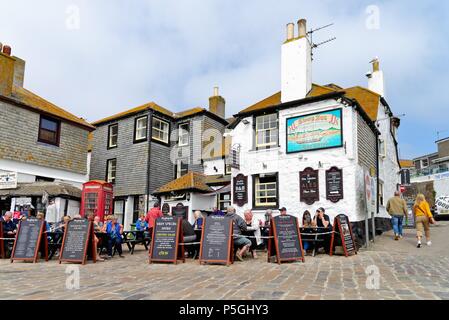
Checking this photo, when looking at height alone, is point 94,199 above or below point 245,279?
above

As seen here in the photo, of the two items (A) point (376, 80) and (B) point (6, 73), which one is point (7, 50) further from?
(A) point (376, 80)

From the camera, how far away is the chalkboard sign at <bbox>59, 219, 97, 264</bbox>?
31.3 ft

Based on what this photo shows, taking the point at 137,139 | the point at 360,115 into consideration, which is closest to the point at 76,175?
the point at 137,139

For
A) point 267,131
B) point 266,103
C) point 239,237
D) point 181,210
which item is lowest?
point 239,237

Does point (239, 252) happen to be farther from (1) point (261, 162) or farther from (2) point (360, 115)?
(2) point (360, 115)

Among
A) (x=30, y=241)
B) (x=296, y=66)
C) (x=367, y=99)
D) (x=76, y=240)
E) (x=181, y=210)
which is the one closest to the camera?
(x=76, y=240)

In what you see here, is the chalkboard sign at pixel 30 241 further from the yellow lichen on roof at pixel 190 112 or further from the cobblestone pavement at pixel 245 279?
the yellow lichen on roof at pixel 190 112

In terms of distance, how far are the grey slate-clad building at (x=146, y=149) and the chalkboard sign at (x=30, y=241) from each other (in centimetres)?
1043

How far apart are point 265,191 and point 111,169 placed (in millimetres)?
11954

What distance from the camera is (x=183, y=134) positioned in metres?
23.3

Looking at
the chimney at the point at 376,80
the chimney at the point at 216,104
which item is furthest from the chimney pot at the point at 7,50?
the chimney at the point at 376,80

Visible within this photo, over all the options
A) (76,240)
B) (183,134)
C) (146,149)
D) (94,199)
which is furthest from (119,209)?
(76,240)

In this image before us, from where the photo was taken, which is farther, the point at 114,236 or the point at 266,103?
the point at 266,103
